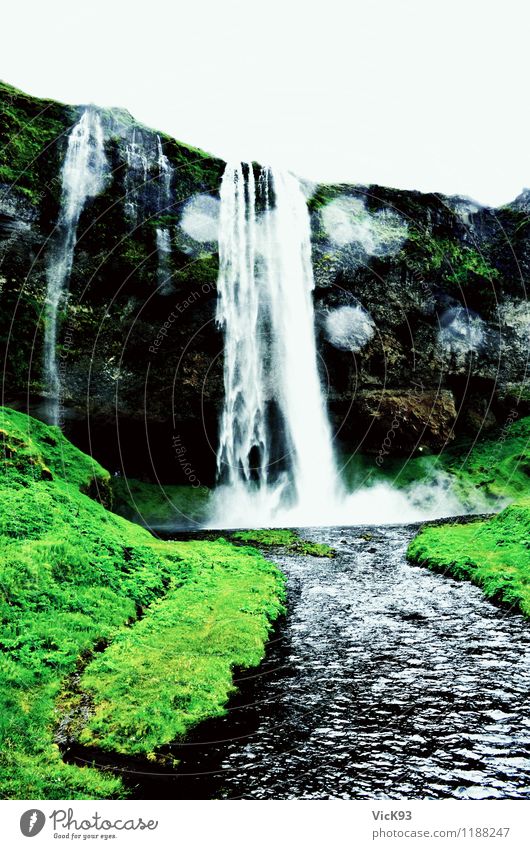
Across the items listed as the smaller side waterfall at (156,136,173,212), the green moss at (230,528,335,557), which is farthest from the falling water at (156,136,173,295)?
the green moss at (230,528,335,557)

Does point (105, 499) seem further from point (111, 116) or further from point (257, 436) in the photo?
point (111, 116)

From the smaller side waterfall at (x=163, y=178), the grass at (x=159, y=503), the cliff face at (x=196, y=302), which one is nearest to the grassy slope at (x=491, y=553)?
the grass at (x=159, y=503)

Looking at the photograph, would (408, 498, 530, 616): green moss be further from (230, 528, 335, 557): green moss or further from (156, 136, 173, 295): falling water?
(156, 136, 173, 295): falling water

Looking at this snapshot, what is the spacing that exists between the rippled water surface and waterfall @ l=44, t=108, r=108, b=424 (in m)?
23.5

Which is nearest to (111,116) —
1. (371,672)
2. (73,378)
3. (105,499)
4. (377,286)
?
(73,378)

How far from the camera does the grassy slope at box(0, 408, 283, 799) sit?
606 cm

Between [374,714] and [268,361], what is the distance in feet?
90.2

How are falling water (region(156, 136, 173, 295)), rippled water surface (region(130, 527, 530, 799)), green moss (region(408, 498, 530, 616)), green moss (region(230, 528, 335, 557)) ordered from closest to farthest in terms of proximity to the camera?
rippled water surface (region(130, 527, 530, 799)) → green moss (region(408, 498, 530, 616)) → green moss (region(230, 528, 335, 557)) → falling water (region(156, 136, 173, 295))

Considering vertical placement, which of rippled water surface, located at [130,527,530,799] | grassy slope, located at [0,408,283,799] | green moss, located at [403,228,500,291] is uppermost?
green moss, located at [403,228,500,291]

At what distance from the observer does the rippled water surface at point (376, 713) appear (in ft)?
18.0

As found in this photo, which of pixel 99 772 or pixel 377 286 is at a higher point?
pixel 377 286

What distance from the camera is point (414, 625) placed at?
10.7 meters

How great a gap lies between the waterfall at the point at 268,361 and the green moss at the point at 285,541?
27.7ft

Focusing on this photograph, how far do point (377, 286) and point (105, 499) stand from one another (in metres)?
24.6
